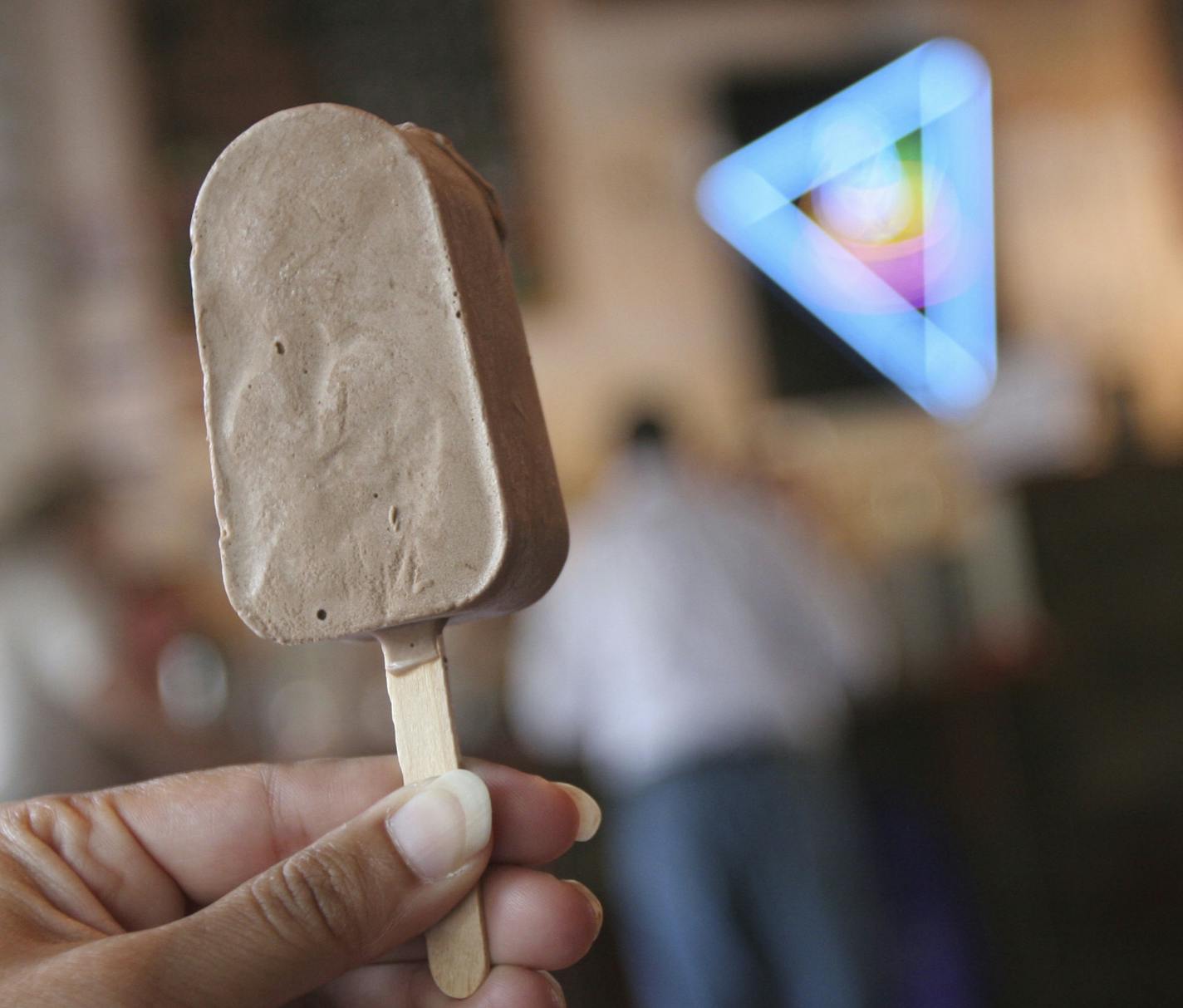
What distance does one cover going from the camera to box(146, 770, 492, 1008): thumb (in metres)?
0.75

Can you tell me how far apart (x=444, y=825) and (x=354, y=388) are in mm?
277

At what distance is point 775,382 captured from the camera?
4875mm

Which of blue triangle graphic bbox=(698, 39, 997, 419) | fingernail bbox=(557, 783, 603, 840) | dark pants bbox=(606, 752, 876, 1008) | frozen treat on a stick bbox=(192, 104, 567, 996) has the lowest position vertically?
dark pants bbox=(606, 752, 876, 1008)

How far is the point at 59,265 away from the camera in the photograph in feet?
13.5

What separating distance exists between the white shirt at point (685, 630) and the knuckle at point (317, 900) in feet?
6.34

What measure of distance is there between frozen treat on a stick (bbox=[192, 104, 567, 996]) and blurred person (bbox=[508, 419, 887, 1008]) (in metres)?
1.87

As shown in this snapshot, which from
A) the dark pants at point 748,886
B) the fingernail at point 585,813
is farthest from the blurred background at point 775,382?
the fingernail at point 585,813

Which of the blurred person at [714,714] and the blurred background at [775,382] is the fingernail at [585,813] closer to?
the blurred person at [714,714]

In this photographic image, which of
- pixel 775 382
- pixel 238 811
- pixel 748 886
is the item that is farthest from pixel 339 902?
pixel 775 382

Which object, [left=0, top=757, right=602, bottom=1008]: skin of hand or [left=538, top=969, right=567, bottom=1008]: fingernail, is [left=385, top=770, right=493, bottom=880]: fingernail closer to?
[left=0, top=757, right=602, bottom=1008]: skin of hand

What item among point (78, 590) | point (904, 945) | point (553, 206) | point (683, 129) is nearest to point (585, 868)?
point (904, 945)

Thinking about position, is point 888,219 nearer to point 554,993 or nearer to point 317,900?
point 554,993

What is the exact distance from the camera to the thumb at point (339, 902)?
749 mm

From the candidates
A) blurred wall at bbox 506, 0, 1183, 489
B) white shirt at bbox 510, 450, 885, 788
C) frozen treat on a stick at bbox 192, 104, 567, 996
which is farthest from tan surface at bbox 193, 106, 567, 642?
blurred wall at bbox 506, 0, 1183, 489
